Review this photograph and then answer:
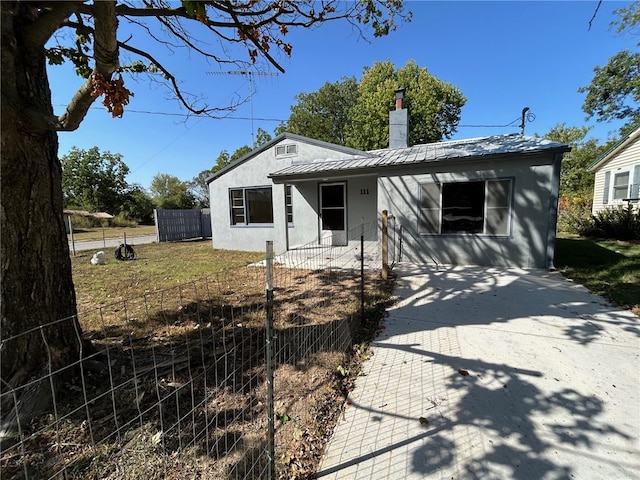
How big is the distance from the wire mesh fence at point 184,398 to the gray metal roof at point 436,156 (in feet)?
15.1

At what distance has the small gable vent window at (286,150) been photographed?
10.8 metres

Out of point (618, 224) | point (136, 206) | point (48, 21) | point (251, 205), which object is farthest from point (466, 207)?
point (136, 206)

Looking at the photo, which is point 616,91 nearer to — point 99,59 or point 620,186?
point 620,186

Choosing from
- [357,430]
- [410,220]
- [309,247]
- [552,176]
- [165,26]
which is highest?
[165,26]

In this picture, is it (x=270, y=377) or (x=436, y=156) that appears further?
(x=436, y=156)

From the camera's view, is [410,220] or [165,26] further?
[410,220]

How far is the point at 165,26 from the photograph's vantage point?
4.12 metres

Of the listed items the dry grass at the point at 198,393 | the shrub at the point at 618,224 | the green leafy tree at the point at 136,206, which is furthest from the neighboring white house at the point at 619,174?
the green leafy tree at the point at 136,206

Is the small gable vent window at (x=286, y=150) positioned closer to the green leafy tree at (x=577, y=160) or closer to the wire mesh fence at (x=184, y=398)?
the wire mesh fence at (x=184, y=398)

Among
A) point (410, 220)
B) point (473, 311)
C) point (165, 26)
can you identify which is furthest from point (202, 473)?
point (410, 220)

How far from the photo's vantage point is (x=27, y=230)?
7.30ft

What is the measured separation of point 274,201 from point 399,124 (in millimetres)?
5706

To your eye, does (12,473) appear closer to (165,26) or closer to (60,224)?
(60,224)

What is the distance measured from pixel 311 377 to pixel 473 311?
9.92 feet
